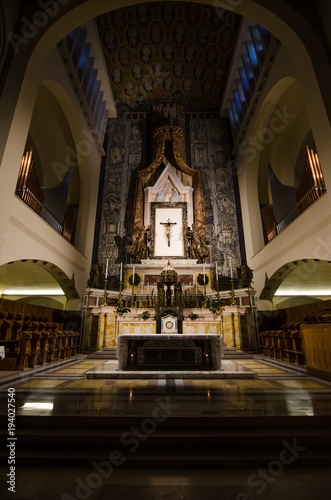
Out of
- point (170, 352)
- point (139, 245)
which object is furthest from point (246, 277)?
point (170, 352)

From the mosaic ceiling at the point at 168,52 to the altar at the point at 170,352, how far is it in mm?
14005

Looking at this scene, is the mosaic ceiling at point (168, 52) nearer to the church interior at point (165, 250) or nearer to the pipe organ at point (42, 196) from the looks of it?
the church interior at point (165, 250)

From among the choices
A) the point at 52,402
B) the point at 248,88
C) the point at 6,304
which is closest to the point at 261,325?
the point at 52,402

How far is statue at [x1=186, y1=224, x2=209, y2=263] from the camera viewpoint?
429 inches

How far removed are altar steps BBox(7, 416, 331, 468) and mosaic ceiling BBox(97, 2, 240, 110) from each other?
50.7 feet

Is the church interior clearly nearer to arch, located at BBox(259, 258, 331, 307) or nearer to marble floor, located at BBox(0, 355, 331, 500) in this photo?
marble floor, located at BBox(0, 355, 331, 500)

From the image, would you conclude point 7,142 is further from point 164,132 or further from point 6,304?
point 164,132

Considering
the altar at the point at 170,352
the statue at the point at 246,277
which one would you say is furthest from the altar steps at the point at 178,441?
the statue at the point at 246,277

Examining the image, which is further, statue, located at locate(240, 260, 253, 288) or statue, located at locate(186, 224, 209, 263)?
statue, located at locate(186, 224, 209, 263)

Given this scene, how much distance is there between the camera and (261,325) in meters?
9.56

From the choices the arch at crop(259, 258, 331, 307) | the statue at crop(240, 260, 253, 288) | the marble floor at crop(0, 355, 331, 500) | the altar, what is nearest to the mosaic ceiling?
the statue at crop(240, 260, 253, 288)

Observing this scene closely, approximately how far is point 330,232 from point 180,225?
6668 mm

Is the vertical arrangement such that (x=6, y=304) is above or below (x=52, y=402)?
above

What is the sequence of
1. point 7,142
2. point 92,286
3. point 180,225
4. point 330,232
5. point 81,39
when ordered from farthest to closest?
1. point 180,225
2. point 81,39
3. point 92,286
4. point 330,232
5. point 7,142
